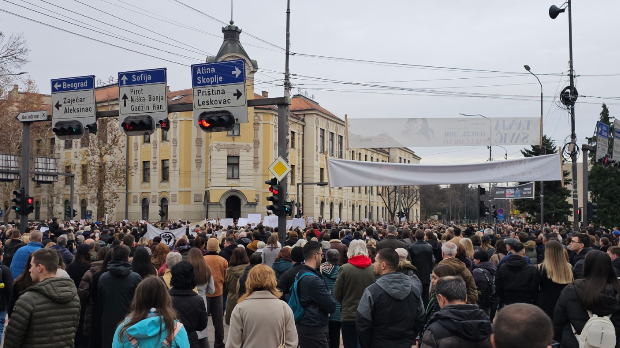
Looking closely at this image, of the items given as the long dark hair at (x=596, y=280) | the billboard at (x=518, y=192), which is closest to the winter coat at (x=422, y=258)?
the long dark hair at (x=596, y=280)

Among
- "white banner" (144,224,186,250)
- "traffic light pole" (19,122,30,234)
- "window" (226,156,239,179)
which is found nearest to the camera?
"white banner" (144,224,186,250)

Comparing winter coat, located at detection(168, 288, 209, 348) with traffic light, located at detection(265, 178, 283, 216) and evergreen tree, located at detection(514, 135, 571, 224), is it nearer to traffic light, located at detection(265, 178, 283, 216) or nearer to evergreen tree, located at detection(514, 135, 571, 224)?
traffic light, located at detection(265, 178, 283, 216)

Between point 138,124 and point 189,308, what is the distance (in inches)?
483

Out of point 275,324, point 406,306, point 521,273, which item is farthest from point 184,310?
point 521,273

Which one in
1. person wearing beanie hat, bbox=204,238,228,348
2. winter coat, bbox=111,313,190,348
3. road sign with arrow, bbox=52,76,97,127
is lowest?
person wearing beanie hat, bbox=204,238,228,348

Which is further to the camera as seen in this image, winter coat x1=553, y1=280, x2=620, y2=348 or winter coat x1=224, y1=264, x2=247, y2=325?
winter coat x1=224, y1=264, x2=247, y2=325

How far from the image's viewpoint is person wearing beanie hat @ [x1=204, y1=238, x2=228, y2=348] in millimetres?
9773

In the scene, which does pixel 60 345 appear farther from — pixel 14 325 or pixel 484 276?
pixel 484 276

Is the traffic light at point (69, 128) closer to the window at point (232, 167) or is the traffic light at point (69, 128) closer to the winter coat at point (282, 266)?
the winter coat at point (282, 266)

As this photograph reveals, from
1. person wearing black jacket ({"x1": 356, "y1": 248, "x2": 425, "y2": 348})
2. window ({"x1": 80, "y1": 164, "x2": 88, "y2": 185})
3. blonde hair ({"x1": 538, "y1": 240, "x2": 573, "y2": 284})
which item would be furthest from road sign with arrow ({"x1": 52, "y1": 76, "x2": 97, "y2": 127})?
window ({"x1": 80, "y1": 164, "x2": 88, "y2": 185})

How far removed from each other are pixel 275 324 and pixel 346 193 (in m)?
67.8

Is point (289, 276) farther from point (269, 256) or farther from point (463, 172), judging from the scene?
point (463, 172)

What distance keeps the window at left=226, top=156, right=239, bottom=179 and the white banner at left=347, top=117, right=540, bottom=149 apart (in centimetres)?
3742

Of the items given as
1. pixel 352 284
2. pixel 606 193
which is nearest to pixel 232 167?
pixel 606 193
